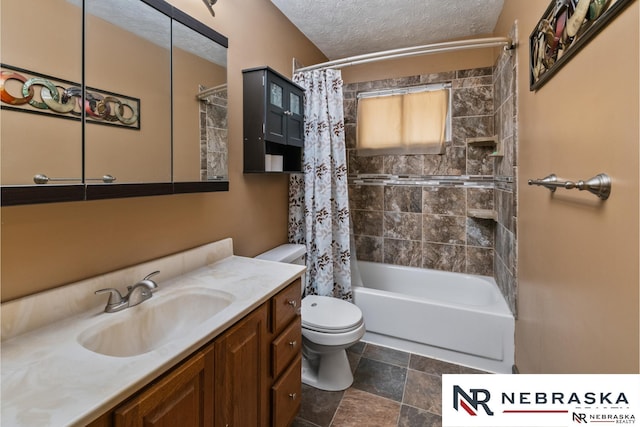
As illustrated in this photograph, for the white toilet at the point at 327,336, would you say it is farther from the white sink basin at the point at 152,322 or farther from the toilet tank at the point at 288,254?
the white sink basin at the point at 152,322

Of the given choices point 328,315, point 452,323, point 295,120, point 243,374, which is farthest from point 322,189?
point 243,374

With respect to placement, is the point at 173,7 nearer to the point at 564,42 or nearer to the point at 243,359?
the point at 243,359

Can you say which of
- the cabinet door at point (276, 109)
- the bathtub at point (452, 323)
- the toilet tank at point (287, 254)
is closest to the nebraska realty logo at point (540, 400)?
the bathtub at point (452, 323)

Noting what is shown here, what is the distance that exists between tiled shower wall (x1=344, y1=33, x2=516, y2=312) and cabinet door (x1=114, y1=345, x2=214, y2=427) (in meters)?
2.15

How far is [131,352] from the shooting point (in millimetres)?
1011

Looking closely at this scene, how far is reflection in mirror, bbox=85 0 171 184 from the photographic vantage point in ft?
3.30

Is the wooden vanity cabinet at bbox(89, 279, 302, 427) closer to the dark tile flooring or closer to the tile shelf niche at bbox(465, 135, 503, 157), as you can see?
the dark tile flooring

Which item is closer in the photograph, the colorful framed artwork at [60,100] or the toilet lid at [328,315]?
the colorful framed artwork at [60,100]

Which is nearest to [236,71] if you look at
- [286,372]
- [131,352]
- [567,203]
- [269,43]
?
[269,43]

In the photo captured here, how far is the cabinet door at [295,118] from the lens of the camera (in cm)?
201

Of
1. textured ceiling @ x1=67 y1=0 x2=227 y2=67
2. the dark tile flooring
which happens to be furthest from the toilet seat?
textured ceiling @ x1=67 y1=0 x2=227 y2=67

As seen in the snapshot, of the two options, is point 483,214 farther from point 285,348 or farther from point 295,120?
point 285,348

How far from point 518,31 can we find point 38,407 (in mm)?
2618

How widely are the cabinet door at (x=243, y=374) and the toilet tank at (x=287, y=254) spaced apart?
0.81 meters
